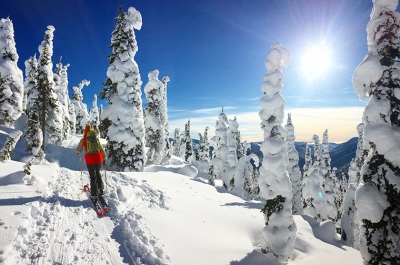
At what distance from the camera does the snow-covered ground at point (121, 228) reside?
16.4ft

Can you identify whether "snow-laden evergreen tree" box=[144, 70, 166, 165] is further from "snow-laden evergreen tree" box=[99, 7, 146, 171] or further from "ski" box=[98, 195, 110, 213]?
"ski" box=[98, 195, 110, 213]

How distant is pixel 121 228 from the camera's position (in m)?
6.30

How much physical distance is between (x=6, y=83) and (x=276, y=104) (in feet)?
92.3

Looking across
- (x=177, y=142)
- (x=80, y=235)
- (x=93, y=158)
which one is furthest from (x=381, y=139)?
(x=177, y=142)

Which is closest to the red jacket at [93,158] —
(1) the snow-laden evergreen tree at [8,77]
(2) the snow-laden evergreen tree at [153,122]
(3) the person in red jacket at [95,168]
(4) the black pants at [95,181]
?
(3) the person in red jacket at [95,168]

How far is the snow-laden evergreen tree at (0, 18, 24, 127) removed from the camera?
23.5 metres

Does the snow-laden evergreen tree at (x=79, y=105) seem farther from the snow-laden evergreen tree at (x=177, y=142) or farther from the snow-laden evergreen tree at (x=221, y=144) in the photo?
the snow-laden evergreen tree at (x=177, y=142)

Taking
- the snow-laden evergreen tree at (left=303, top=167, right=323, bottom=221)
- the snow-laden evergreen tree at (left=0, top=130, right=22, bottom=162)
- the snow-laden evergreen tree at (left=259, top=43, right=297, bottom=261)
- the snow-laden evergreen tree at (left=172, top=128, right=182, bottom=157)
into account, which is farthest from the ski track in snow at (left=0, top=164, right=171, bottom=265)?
the snow-laden evergreen tree at (left=172, top=128, right=182, bottom=157)

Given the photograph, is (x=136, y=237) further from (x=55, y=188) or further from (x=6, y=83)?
(x=6, y=83)

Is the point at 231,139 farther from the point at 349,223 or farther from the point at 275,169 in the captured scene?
the point at 275,169

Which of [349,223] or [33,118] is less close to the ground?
[33,118]

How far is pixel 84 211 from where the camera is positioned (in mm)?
6969

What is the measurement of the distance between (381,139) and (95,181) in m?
9.41

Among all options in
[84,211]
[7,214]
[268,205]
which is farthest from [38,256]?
[268,205]
